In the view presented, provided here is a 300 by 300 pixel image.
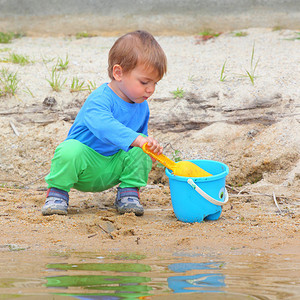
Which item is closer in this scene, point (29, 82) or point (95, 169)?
point (95, 169)

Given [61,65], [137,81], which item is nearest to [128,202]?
[137,81]

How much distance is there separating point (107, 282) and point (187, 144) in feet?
7.14

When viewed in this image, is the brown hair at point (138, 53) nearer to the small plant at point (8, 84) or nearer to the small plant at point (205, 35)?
the small plant at point (8, 84)

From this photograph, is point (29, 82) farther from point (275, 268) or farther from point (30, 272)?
point (275, 268)

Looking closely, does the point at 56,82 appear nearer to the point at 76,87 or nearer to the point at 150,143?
the point at 76,87

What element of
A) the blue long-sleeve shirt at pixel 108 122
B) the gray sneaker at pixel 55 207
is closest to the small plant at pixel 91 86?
the blue long-sleeve shirt at pixel 108 122

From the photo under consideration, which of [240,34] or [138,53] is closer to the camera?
[138,53]

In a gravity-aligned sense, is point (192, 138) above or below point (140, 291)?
below

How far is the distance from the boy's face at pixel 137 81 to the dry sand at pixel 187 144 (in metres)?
0.69

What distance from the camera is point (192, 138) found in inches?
154

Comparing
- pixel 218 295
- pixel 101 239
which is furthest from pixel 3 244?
pixel 218 295

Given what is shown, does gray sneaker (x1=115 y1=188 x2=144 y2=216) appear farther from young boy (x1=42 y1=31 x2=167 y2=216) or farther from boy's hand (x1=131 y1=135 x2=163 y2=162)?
boy's hand (x1=131 y1=135 x2=163 y2=162)

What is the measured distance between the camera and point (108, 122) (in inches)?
106

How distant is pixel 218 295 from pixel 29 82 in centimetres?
342
